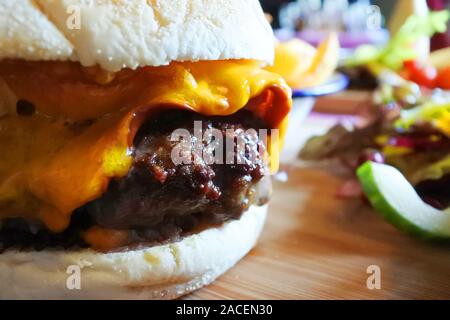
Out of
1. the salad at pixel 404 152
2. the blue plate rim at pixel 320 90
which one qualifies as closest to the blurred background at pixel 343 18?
the blue plate rim at pixel 320 90

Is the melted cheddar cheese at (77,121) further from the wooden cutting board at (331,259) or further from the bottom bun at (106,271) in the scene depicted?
the wooden cutting board at (331,259)

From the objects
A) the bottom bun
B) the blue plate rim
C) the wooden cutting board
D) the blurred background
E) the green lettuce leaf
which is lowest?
the wooden cutting board

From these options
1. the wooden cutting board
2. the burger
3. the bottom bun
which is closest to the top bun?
the burger

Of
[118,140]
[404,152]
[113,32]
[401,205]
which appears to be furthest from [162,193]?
[404,152]

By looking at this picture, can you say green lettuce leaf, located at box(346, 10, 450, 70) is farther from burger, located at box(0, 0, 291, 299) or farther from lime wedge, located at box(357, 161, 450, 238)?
burger, located at box(0, 0, 291, 299)

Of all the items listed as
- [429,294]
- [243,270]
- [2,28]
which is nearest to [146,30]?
[2,28]
